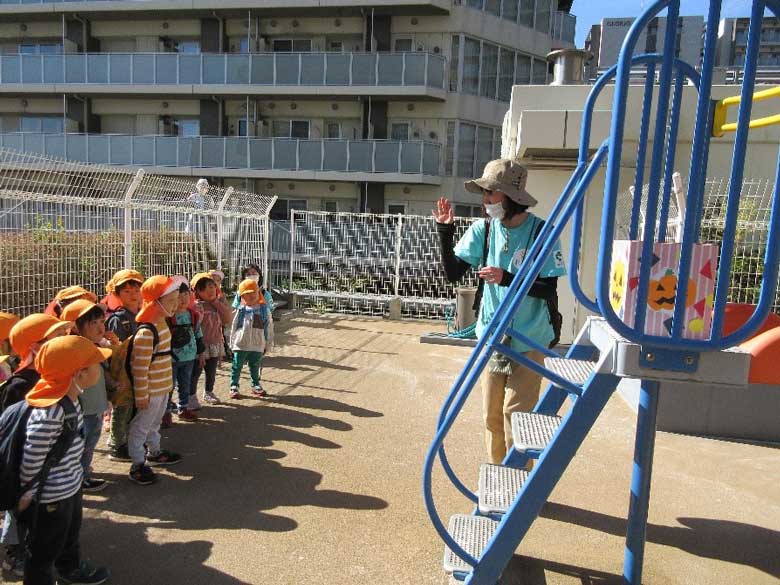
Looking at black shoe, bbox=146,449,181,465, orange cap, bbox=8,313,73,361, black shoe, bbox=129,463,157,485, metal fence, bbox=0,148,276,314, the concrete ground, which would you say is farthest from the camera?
metal fence, bbox=0,148,276,314

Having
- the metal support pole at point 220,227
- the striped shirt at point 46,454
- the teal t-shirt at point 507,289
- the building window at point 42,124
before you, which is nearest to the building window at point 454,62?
the metal support pole at point 220,227

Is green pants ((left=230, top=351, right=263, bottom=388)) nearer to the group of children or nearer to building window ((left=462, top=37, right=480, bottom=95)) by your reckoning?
the group of children

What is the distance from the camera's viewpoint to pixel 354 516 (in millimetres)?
3314

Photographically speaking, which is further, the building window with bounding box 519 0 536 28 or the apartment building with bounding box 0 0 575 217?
the building window with bounding box 519 0 536 28

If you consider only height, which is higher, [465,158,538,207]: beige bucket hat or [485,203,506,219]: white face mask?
[465,158,538,207]: beige bucket hat

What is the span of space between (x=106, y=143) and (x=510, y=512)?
62.7ft

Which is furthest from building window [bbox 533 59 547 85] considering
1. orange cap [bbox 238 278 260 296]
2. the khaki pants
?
the khaki pants

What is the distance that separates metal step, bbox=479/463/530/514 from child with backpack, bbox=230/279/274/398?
324 cm

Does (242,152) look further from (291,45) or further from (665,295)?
(665,295)

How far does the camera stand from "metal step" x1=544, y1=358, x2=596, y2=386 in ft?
7.75

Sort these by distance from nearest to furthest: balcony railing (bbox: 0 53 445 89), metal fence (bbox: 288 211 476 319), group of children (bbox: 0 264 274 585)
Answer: group of children (bbox: 0 264 274 585) → metal fence (bbox: 288 211 476 319) → balcony railing (bbox: 0 53 445 89)

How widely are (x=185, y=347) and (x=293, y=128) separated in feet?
49.8

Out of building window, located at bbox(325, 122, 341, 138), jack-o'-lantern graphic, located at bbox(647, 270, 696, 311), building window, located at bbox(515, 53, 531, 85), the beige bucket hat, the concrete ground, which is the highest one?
building window, located at bbox(515, 53, 531, 85)

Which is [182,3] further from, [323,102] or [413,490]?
→ [413,490]
